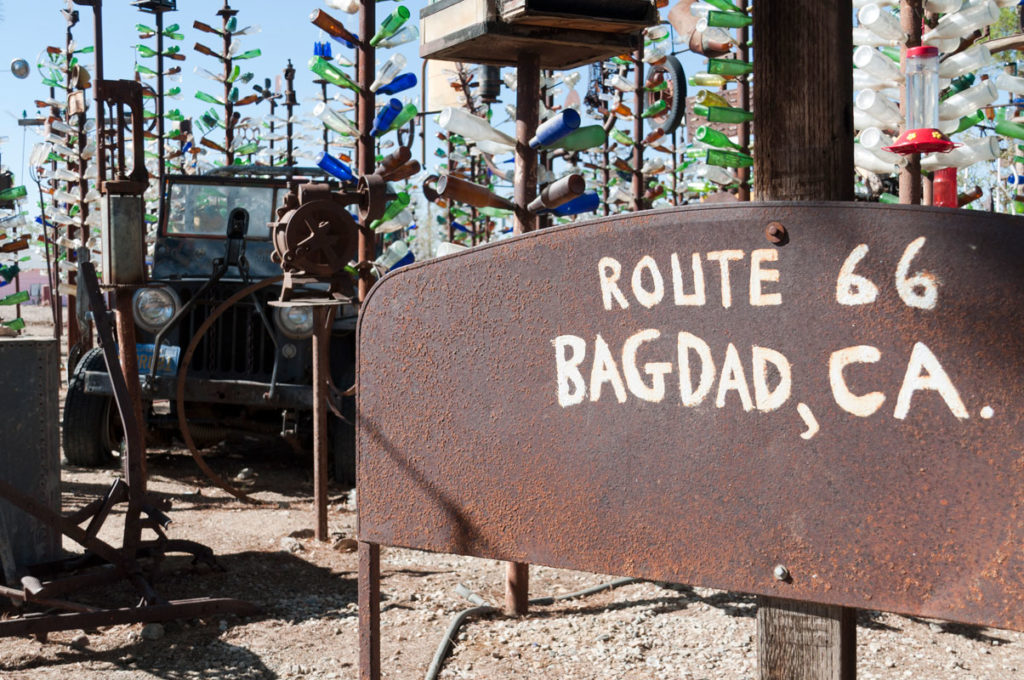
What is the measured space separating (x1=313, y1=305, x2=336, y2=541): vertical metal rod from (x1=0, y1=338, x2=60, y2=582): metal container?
1.15m

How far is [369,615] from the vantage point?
188cm

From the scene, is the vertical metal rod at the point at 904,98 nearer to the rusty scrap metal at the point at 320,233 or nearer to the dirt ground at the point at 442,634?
the dirt ground at the point at 442,634

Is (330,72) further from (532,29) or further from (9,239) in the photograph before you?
(9,239)

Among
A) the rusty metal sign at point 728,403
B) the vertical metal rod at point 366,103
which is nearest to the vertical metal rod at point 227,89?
the vertical metal rod at point 366,103

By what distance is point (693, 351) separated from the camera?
153cm

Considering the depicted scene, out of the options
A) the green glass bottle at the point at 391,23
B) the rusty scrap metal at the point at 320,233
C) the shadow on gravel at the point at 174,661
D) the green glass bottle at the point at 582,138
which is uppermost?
the green glass bottle at the point at 391,23

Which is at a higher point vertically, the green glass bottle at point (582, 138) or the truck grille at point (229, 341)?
the green glass bottle at point (582, 138)

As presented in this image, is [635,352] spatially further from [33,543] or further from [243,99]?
[243,99]

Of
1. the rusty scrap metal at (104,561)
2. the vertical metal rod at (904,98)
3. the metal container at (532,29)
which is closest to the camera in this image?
the metal container at (532,29)

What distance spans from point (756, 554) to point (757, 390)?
242 millimetres

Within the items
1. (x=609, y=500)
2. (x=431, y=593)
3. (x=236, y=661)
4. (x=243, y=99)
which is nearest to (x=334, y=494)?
(x=431, y=593)

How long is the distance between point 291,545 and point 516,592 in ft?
4.86

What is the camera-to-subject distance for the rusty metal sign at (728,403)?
4.41ft

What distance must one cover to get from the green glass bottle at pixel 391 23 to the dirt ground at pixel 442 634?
2918 mm
